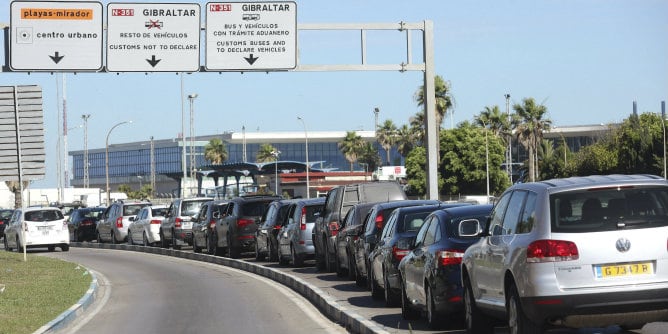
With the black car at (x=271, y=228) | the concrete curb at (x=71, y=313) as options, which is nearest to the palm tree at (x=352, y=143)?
the black car at (x=271, y=228)

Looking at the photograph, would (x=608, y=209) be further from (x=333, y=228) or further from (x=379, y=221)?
(x=333, y=228)

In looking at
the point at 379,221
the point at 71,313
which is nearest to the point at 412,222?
the point at 379,221

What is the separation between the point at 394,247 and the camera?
1702 cm

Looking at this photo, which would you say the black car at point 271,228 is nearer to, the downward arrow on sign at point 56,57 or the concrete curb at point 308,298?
the concrete curb at point 308,298

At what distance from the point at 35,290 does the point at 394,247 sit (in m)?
9.67

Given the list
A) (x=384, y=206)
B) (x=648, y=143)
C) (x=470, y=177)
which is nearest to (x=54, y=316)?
(x=384, y=206)

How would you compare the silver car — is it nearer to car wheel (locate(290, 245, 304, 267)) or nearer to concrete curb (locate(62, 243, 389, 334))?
car wheel (locate(290, 245, 304, 267))

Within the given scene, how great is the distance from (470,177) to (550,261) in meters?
92.5

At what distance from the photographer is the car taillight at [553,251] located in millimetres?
10219

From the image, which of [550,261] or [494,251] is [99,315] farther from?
[550,261]

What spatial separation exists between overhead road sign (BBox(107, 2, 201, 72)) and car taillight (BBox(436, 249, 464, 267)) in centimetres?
2009

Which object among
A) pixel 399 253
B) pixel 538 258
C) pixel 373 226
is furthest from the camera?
pixel 373 226

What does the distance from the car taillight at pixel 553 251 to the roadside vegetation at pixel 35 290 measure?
8.16 m

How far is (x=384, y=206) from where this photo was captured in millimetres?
20516
